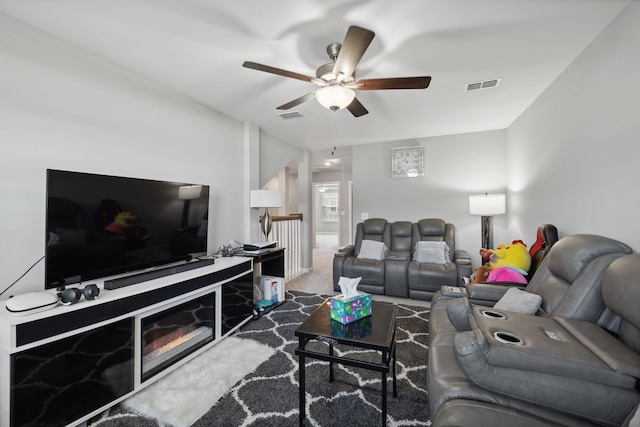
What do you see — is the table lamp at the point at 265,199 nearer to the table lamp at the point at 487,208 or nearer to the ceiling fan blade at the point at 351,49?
the ceiling fan blade at the point at 351,49

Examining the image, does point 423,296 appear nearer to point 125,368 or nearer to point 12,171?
point 125,368

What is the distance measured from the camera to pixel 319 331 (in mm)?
1549

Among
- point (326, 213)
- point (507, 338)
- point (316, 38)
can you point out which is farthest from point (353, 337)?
point (326, 213)

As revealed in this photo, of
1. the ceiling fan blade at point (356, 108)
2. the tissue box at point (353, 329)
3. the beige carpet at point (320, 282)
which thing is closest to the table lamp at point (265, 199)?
the beige carpet at point (320, 282)

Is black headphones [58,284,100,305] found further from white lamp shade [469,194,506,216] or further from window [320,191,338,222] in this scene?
window [320,191,338,222]

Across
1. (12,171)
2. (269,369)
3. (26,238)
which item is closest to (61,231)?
(26,238)

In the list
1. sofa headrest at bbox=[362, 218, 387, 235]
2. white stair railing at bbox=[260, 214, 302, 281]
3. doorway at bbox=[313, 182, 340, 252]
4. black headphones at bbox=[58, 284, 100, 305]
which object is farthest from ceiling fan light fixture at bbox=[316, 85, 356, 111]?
doorway at bbox=[313, 182, 340, 252]

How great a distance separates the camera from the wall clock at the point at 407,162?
4660 millimetres

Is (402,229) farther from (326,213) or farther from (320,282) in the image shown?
(326,213)

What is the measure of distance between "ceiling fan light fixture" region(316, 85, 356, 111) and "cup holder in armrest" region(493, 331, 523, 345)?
1.68m

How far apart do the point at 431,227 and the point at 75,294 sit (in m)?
4.12

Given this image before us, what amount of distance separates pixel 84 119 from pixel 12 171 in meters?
0.58

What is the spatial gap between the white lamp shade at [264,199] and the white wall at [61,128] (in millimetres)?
865

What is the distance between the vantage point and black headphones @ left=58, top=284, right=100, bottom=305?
1487 millimetres
